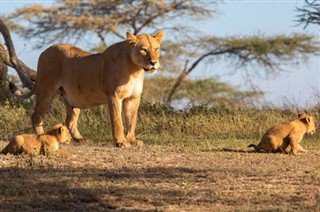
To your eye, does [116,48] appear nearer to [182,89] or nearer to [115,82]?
[115,82]

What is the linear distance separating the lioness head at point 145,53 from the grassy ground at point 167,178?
887 mm

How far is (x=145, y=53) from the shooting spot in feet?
29.9

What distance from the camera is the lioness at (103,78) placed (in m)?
9.23

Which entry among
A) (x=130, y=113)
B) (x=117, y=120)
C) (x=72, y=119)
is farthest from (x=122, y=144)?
(x=72, y=119)

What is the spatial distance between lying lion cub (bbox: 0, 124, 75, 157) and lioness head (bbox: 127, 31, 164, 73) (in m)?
1.64

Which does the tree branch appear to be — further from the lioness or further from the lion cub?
the lion cub

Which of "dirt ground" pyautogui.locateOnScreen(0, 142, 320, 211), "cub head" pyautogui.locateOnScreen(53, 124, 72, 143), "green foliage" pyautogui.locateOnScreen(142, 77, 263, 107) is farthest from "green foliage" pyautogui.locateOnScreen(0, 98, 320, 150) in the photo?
"green foliage" pyautogui.locateOnScreen(142, 77, 263, 107)

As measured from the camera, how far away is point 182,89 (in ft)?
98.0

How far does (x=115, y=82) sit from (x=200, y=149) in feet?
4.11

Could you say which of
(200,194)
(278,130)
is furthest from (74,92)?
(200,194)

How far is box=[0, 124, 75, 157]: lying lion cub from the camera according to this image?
7.65 meters

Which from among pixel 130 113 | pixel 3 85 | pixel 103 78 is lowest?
pixel 3 85

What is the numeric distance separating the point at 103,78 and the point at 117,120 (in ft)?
1.76

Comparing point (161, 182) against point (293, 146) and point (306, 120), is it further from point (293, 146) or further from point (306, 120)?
point (306, 120)
